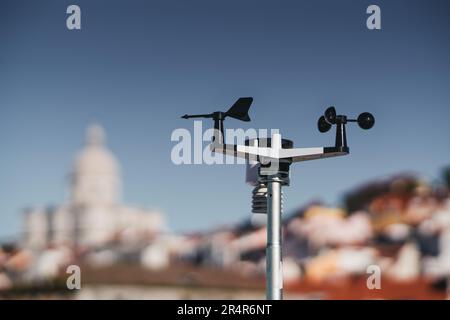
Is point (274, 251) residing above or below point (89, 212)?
below

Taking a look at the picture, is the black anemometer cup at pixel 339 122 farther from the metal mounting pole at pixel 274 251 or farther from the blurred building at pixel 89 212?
the blurred building at pixel 89 212

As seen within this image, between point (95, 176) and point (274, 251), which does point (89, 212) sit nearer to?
point (95, 176)

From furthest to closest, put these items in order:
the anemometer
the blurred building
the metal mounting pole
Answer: the blurred building, the anemometer, the metal mounting pole

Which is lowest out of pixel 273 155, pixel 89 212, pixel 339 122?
pixel 273 155

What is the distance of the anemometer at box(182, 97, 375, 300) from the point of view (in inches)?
217

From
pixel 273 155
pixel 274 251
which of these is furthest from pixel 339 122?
pixel 274 251

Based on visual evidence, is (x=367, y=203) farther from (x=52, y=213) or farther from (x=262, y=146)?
(x=52, y=213)

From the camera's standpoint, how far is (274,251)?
17.7ft

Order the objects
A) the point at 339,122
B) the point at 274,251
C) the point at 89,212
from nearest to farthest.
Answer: the point at 274,251 → the point at 339,122 → the point at 89,212

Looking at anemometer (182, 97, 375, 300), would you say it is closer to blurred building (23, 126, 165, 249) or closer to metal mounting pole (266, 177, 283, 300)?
metal mounting pole (266, 177, 283, 300)

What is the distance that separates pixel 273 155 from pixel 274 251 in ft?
2.65

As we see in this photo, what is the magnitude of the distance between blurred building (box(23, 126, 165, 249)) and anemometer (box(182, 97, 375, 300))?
199 feet

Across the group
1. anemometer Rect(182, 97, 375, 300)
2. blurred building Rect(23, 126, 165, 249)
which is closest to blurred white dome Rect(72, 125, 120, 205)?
blurred building Rect(23, 126, 165, 249)

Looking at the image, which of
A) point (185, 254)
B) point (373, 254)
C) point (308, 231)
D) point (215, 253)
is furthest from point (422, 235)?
point (185, 254)
